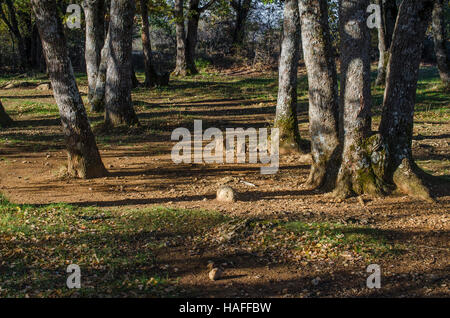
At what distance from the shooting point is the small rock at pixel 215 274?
15.2 ft

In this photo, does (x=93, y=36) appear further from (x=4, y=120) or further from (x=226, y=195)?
(x=226, y=195)

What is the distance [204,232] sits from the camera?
579 cm

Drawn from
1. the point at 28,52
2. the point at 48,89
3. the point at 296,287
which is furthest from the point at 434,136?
the point at 28,52

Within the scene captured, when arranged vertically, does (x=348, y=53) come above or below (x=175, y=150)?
above

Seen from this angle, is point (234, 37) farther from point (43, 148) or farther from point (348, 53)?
point (348, 53)

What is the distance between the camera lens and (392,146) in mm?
6969

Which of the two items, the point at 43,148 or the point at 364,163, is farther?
the point at 43,148

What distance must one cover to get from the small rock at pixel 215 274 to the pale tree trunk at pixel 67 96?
447cm

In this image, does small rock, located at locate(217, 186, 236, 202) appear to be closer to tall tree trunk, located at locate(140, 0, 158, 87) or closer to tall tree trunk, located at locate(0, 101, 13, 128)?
tall tree trunk, located at locate(0, 101, 13, 128)

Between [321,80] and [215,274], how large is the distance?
3920mm

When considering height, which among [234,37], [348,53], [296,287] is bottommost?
[296,287]

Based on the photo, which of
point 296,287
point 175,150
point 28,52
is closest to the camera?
point 296,287

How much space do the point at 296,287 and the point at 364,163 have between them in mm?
2922

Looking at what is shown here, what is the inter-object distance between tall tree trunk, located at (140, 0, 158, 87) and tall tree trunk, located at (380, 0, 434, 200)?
1582 centimetres
